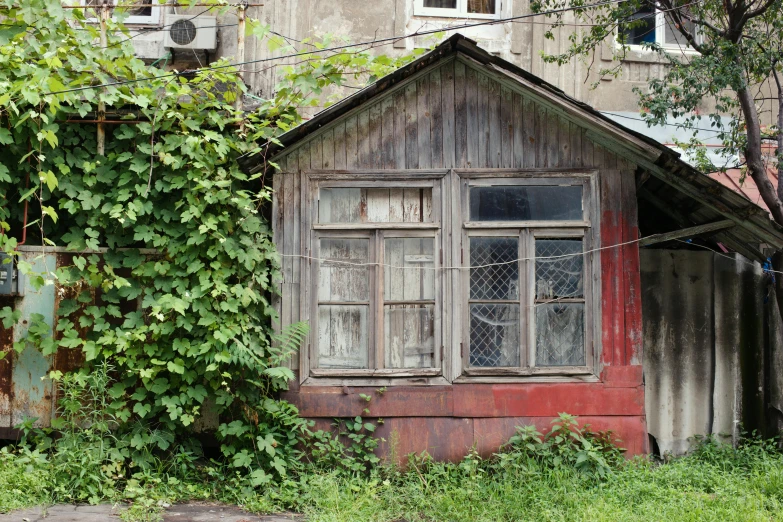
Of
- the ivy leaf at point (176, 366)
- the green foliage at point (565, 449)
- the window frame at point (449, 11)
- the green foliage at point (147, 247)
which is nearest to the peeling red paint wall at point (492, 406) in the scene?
the green foliage at point (565, 449)

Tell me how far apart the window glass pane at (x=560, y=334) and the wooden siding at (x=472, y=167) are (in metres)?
0.20

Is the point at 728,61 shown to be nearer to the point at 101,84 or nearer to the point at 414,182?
the point at 414,182

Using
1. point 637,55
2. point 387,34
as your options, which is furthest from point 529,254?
point 637,55

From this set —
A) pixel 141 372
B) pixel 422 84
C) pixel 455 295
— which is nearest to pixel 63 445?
pixel 141 372

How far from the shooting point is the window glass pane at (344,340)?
7516mm

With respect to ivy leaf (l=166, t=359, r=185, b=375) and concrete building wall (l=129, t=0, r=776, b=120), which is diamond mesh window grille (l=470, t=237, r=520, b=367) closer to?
ivy leaf (l=166, t=359, r=185, b=375)

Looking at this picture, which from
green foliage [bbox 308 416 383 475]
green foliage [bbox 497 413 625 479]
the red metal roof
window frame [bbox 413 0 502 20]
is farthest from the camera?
window frame [bbox 413 0 502 20]

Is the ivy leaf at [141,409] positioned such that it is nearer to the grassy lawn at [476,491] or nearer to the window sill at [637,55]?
the grassy lawn at [476,491]

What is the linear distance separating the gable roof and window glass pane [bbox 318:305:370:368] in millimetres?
1679

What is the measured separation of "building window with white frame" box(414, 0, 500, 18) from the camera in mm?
11102

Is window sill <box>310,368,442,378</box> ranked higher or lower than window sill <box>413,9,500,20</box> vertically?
lower

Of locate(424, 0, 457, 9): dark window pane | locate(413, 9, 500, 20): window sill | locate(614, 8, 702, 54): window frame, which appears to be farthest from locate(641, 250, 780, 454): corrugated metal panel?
locate(424, 0, 457, 9): dark window pane

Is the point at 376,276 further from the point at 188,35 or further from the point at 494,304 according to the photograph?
the point at 188,35

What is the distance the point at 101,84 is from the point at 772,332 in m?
7.42
